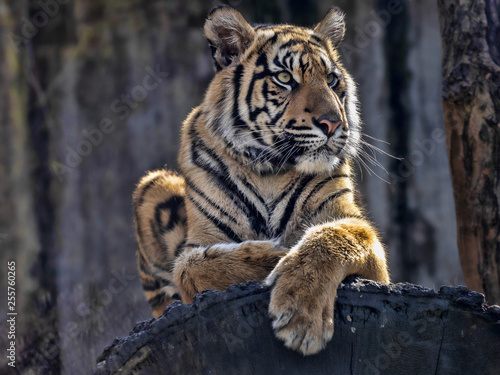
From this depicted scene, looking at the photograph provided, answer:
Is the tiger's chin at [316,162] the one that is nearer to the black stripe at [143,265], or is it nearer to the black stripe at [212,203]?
the black stripe at [212,203]

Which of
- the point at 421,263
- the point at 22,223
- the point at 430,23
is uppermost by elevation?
the point at 430,23

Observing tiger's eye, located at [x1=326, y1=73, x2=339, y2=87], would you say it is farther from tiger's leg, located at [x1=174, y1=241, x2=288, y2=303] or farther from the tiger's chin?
tiger's leg, located at [x1=174, y1=241, x2=288, y2=303]

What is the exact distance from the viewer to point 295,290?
5.60 ft

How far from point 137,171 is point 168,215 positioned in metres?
2.11

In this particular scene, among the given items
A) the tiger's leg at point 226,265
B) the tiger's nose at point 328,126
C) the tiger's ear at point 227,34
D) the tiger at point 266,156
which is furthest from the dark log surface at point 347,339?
the tiger's ear at point 227,34

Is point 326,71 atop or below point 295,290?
atop

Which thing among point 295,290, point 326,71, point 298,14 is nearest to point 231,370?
point 295,290

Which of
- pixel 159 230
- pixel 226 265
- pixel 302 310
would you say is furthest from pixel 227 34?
pixel 302 310

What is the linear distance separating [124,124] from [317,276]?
3880 mm

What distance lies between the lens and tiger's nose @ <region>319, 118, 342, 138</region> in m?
2.38

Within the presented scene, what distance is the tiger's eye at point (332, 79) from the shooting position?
261 cm

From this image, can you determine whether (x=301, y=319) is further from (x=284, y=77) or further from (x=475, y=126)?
(x=475, y=126)

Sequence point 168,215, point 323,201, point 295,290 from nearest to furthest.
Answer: point 295,290, point 323,201, point 168,215

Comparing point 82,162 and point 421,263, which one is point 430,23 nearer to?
point 421,263
